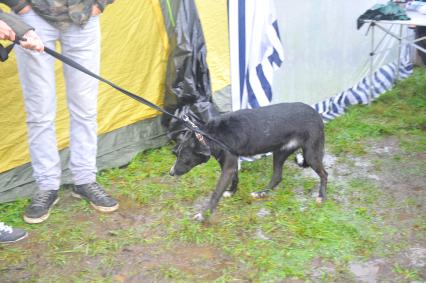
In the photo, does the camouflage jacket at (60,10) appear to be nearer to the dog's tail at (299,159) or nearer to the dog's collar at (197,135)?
the dog's collar at (197,135)

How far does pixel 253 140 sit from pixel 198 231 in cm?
71

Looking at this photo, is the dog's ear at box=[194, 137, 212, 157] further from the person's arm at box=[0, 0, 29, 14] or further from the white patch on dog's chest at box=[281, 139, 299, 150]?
the person's arm at box=[0, 0, 29, 14]

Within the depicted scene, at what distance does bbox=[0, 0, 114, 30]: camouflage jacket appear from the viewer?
3.02m

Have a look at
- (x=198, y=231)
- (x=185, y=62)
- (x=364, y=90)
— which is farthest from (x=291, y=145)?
(x=364, y=90)

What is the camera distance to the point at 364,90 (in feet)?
20.1

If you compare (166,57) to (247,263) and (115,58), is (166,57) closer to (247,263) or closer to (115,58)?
(115,58)

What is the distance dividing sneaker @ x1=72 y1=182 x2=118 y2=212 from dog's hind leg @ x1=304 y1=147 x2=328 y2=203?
1387 millimetres

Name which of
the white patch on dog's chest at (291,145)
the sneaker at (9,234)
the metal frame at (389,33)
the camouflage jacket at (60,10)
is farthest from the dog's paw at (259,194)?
the metal frame at (389,33)

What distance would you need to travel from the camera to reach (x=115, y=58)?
4133 millimetres

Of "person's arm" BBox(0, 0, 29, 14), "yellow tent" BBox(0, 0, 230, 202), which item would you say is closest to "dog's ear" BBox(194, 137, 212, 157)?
"yellow tent" BBox(0, 0, 230, 202)

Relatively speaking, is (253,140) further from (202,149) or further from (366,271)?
(366,271)

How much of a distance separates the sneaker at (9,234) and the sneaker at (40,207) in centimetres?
15

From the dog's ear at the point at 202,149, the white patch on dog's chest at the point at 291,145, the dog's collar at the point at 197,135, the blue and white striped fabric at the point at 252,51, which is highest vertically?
the blue and white striped fabric at the point at 252,51

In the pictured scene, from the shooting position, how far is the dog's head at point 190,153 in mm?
3432
